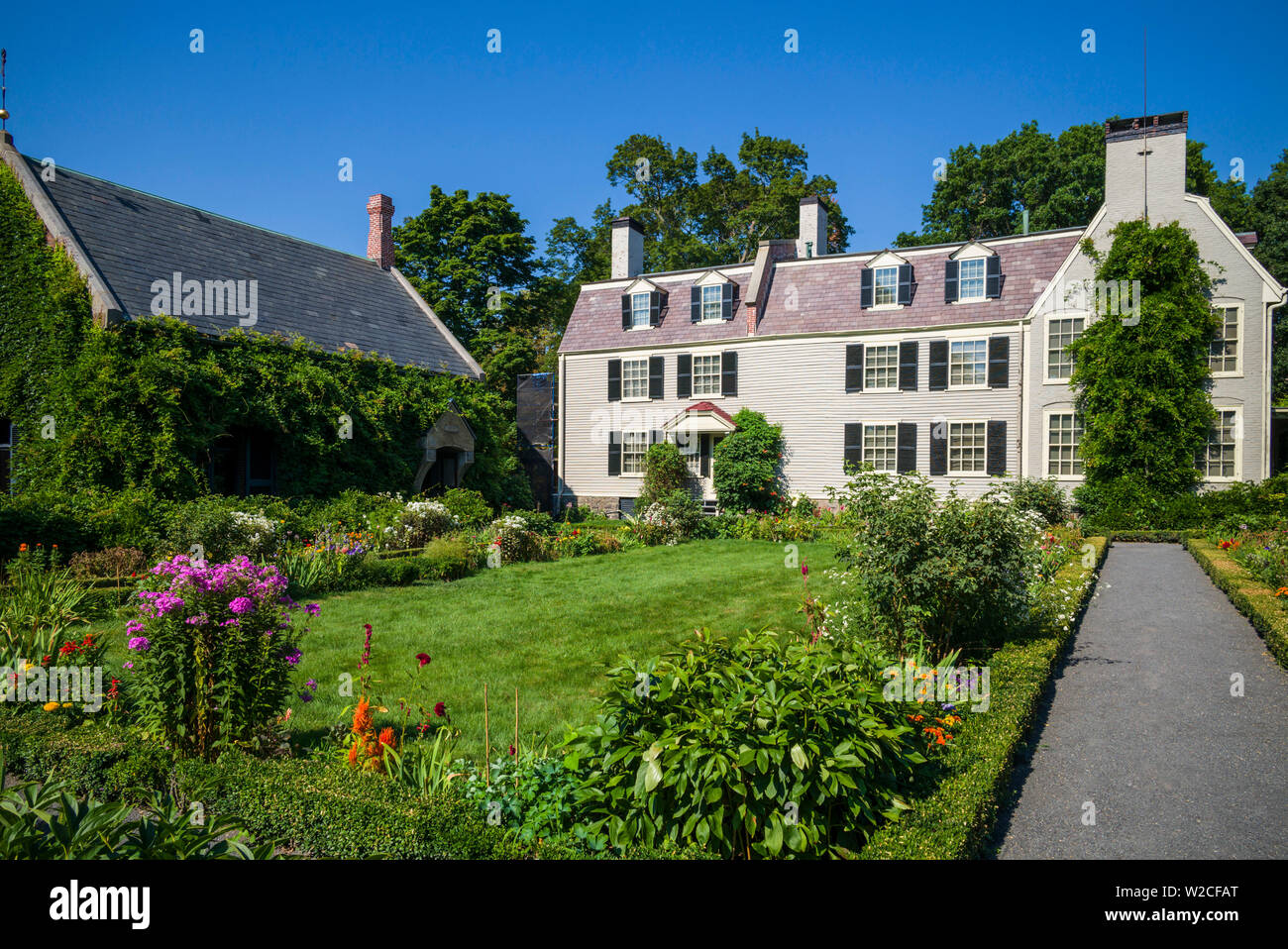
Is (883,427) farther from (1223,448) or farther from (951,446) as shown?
(1223,448)

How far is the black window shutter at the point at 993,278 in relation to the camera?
874 inches

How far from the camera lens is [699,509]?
19.8 metres

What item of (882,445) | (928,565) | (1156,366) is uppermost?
(1156,366)

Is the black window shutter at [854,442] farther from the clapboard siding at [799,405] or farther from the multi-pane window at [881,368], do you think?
the multi-pane window at [881,368]

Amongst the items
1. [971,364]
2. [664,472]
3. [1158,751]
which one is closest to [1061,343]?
[971,364]

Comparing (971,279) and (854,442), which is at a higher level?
(971,279)

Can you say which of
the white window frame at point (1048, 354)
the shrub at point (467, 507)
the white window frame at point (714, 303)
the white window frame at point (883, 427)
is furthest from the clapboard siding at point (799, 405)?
the shrub at point (467, 507)

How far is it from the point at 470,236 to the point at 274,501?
69.0 ft

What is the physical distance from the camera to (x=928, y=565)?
6.80 metres

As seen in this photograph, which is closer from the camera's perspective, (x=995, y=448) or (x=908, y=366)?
(x=995, y=448)

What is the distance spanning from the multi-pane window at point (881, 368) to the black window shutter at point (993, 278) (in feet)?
9.52

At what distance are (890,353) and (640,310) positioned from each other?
28.0 ft

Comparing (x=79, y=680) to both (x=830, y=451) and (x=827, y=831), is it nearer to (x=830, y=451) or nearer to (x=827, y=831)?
(x=827, y=831)

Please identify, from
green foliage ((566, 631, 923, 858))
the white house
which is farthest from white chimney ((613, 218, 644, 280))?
green foliage ((566, 631, 923, 858))
